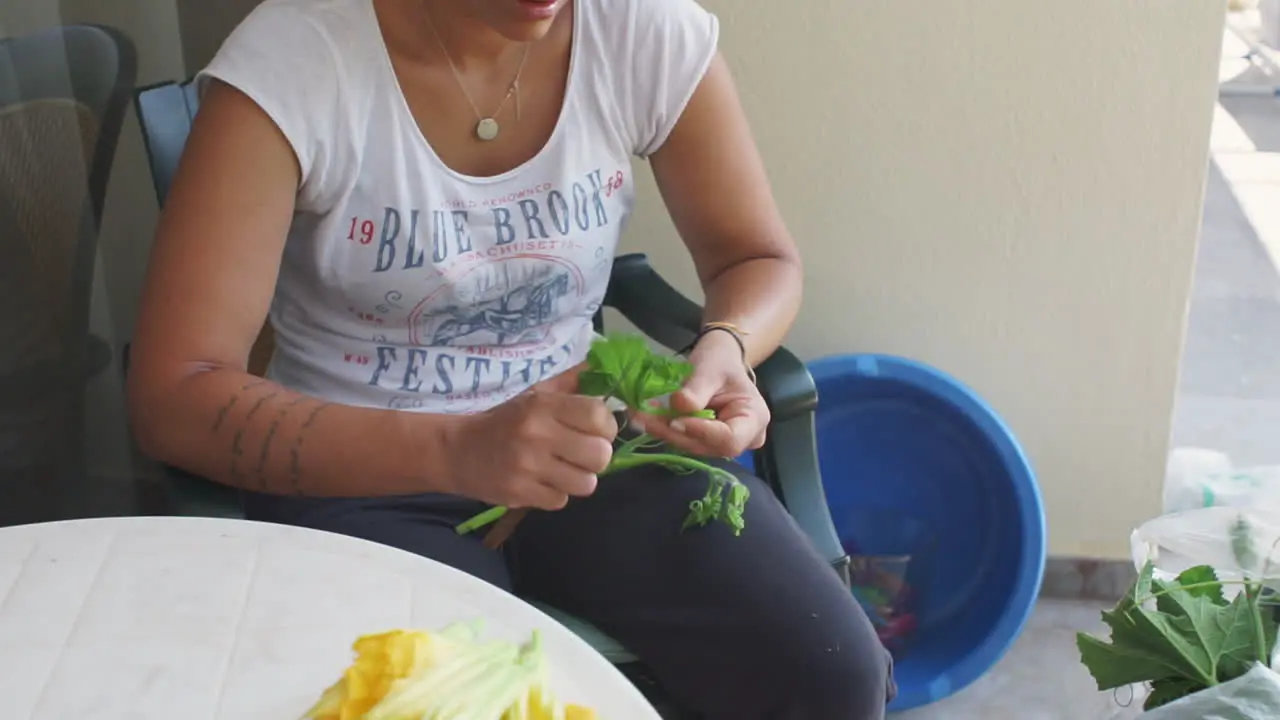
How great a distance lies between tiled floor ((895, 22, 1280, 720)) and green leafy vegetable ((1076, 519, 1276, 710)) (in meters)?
0.11

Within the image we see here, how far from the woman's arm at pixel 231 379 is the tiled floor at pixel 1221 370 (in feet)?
3.06

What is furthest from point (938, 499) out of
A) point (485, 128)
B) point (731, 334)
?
point (485, 128)

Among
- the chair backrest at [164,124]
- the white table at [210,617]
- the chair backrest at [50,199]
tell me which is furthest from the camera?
the chair backrest at [50,199]

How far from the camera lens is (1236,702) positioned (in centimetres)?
124

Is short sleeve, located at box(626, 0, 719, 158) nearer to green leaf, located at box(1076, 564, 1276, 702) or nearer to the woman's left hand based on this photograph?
the woman's left hand

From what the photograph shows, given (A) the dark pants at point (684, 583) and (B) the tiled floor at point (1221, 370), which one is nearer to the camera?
(A) the dark pants at point (684, 583)

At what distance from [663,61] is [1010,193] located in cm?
70

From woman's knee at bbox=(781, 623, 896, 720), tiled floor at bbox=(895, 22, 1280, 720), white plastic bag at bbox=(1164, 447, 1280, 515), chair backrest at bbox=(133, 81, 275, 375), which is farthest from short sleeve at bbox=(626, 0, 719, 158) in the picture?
white plastic bag at bbox=(1164, 447, 1280, 515)

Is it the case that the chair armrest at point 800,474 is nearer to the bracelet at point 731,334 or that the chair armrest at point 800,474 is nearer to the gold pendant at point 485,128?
the bracelet at point 731,334

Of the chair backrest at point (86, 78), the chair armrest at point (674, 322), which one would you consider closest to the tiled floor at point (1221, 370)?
the chair armrest at point (674, 322)

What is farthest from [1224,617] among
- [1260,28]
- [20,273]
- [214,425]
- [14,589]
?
[1260,28]

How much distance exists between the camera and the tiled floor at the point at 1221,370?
1.90 metres

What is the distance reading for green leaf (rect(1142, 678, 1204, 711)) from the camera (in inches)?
53.5

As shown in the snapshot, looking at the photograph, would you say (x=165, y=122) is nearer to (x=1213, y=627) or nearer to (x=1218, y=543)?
(x=1213, y=627)
